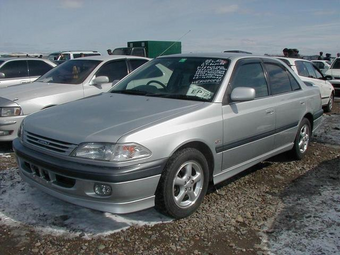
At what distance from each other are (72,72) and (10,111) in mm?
1547

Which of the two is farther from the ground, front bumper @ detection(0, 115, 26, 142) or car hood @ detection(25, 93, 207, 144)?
car hood @ detection(25, 93, 207, 144)

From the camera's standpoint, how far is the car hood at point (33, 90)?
5531 mm

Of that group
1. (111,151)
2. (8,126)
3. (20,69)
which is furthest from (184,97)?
(20,69)

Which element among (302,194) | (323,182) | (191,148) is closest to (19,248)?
(191,148)

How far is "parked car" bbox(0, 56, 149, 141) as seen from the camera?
210 inches

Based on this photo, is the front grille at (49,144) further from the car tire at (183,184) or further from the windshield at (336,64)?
the windshield at (336,64)

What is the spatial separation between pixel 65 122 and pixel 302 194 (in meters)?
2.73

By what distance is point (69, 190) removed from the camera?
2908mm

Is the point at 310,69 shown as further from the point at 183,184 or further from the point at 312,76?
the point at 183,184

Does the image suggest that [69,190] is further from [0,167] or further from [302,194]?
[302,194]

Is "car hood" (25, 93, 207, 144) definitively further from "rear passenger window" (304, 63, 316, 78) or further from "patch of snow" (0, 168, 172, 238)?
"rear passenger window" (304, 63, 316, 78)

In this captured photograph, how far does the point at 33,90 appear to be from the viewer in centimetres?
584

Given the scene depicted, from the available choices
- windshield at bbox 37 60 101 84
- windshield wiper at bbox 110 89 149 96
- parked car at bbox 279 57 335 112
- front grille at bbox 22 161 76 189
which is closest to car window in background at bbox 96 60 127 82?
windshield at bbox 37 60 101 84

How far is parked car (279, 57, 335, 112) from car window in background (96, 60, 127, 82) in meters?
4.39
